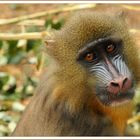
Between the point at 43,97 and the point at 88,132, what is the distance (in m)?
0.33

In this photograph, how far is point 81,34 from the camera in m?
3.37

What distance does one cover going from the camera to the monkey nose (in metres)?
3.14

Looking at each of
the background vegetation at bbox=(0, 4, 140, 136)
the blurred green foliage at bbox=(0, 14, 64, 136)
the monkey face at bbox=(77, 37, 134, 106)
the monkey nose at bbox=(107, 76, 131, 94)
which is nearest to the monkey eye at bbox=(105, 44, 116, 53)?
the monkey face at bbox=(77, 37, 134, 106)

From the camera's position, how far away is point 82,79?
11.1ft

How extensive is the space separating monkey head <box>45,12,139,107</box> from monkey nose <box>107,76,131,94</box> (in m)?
0.11

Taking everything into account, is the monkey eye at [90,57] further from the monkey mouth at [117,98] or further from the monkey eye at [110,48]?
the monkey mouth at [117,98]

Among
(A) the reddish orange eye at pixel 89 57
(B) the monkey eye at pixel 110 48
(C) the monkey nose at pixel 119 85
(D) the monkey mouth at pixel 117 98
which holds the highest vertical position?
(B) the monkey eye at pixel 110 48

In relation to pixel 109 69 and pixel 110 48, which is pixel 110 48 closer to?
pixel 110 48

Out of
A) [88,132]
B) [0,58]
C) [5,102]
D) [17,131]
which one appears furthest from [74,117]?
[0,58]

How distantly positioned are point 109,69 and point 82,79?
0.20m

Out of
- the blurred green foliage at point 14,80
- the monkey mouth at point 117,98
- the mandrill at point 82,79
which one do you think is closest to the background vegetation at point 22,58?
the blurred green foliage at point 14,80

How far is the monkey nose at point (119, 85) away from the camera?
3137mm

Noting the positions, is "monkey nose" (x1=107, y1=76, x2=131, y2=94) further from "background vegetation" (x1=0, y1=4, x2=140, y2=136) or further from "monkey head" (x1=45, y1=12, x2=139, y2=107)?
"background vegetation" (x1=0, y1=4, x2=140, y2=136)

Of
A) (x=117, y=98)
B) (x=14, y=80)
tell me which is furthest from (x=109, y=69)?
(x=14, y=80)
